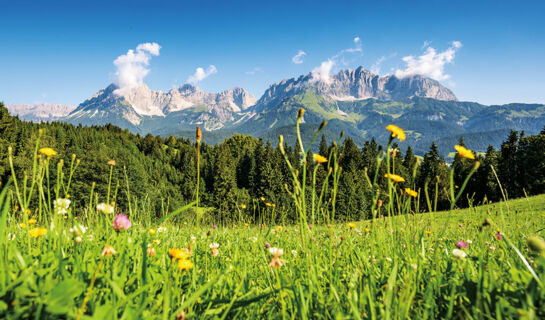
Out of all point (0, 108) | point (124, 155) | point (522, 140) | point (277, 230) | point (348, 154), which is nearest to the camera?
point (277, 230)

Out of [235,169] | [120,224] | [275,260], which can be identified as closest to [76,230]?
[120,224]

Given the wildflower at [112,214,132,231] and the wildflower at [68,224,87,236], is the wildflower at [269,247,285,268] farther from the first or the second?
the wildflower at [68,224,87,236]

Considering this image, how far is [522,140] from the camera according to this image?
132 ft

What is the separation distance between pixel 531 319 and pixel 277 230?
3.41 m

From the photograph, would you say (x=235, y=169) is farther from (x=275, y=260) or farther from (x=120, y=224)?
(x=275, y=260)

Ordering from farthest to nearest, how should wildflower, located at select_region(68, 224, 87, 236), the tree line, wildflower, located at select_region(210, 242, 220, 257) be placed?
1. the tree line
2. wildflower, located at select_region(210, 242, 220, 257)
3. wildflower, located at select_region(68, 224, 87, 236)

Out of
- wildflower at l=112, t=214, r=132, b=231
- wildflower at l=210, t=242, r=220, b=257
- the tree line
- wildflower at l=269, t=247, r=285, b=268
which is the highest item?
wildflower at l=112, t=214, r=132, b=231

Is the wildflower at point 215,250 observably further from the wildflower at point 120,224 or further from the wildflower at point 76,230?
the wildflower at point 76,230

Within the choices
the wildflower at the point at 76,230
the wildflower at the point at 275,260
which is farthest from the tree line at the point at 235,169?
the wildflower at the point at 275,260

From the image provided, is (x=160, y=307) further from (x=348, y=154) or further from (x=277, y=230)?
(x=348, y=154)

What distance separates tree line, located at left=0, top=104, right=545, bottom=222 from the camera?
34250mm

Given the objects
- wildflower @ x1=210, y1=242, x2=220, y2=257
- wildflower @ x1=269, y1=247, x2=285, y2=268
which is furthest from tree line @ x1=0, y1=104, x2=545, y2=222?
wildflower @ x1=269, y1=247, x2=285, y2=268

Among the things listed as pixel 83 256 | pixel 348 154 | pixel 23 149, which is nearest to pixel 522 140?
pixel 348 154

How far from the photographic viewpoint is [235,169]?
2603 inches
